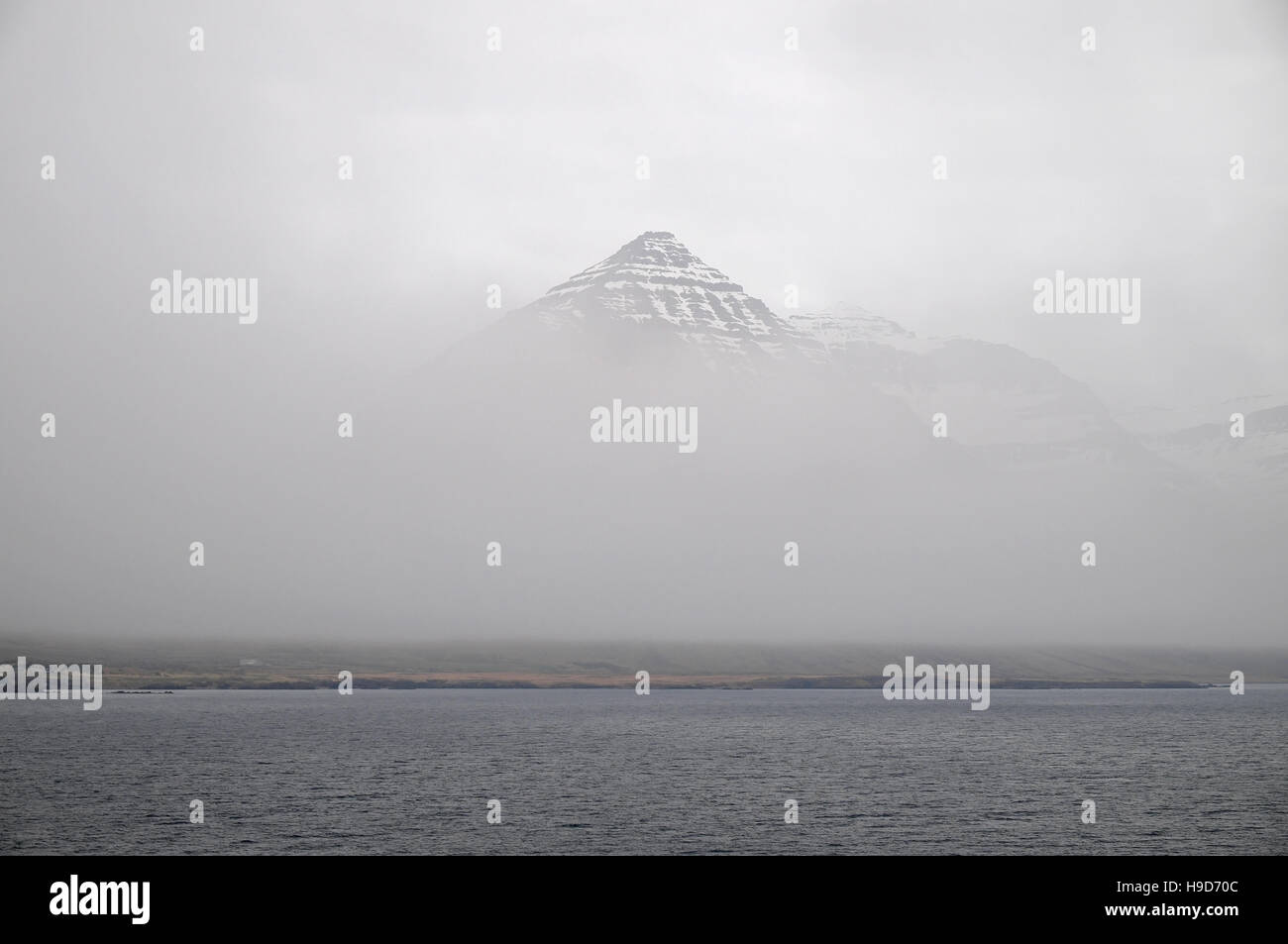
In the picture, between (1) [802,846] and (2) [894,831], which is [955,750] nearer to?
(2) [894,831]

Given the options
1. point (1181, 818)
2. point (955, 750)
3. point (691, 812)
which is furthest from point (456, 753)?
point (1181, 818)

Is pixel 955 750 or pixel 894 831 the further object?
pixel 955 750

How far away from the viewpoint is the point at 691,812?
109 meters

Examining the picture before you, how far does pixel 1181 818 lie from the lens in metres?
108

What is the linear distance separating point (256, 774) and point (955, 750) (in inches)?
4315
